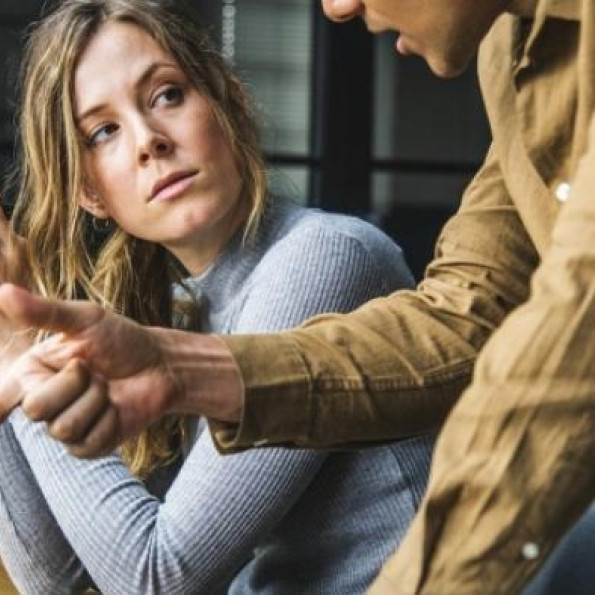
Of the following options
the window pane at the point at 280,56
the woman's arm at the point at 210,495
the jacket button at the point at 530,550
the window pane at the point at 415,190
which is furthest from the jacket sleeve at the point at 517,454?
the window pane at the point at 280,56

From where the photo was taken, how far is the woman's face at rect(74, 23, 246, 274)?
206cm

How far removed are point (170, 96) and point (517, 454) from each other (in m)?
1.13

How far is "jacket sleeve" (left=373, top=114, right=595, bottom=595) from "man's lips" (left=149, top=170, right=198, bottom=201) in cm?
99

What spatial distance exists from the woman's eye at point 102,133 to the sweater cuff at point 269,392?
0.70 meters

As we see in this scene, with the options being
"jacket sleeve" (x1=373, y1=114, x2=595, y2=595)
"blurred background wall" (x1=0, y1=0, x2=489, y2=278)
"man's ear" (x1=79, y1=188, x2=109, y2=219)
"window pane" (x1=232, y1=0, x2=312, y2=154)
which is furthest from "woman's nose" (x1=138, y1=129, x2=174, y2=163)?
"window pane" (x1=232, y1=0, x2=312, y2=154)

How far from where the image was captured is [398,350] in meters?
1.56

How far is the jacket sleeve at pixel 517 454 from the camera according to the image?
1.09m

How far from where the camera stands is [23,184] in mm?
2320

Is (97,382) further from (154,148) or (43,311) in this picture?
(154,148)

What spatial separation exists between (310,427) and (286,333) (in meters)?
0.08

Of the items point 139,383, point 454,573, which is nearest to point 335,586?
point 139,383

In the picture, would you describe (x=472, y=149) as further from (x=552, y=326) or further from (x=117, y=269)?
(x=552, y=326)

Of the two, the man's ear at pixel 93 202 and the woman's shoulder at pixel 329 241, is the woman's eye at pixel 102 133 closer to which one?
the man's ear at pixel 93 202

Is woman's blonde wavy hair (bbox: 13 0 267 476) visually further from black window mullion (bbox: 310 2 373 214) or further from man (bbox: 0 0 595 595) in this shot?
black window mullion (bbox: 310 2 373 214)
